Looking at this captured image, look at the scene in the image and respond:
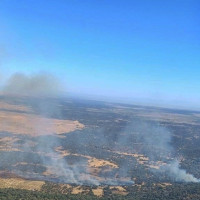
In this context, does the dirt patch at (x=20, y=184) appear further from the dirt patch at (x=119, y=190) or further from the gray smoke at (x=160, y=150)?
the gray smoke at (x=160, y=150)

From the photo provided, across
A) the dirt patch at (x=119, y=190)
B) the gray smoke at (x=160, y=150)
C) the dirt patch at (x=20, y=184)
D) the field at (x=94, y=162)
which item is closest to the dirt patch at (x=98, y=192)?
the field at (x=94, y=162)

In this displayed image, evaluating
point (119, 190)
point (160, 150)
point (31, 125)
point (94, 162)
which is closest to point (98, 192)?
point (119, 190)

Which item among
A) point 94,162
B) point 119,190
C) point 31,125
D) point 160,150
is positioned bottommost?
point 94,162

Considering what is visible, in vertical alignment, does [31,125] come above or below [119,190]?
above

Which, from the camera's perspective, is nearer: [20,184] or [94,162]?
[20,184]

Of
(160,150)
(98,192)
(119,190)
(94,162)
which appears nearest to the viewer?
(98,192)

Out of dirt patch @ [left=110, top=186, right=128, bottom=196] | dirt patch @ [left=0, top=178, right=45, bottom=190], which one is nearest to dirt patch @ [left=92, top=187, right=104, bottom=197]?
dirt patch @ [left=110, top=186, right=128, bottom=196]

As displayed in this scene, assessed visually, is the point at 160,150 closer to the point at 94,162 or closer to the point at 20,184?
the point at 94,162

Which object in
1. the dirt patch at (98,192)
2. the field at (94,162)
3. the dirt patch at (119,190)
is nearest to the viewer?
the dirt patch at (98,192)

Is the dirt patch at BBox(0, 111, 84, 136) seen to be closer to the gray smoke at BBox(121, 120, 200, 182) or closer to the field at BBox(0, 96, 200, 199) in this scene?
the field at BBox(0, 96, 200, 199)

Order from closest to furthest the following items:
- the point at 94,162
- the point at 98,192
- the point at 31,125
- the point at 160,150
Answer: the point at 98,192 < the point at 94,162 < the point at 160,150 < the point at 31,125

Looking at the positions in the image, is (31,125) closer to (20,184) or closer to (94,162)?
(94,162)

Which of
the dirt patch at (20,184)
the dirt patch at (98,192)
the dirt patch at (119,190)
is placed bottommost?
the dirt patch at (20,184)
